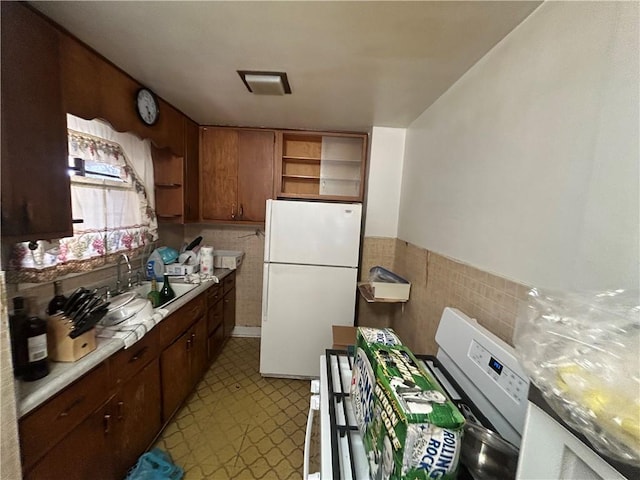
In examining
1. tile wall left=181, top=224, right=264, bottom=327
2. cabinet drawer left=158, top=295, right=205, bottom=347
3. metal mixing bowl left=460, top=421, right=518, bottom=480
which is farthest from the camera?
tile wall left=181, top=224, right=264, bottom=327

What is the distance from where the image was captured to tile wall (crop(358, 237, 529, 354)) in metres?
1.04

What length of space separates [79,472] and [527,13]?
2425 mm

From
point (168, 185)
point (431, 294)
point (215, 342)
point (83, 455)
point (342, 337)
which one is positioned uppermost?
point (168, 185)

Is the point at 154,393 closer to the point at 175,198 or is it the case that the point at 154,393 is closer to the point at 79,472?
the point at 79,472

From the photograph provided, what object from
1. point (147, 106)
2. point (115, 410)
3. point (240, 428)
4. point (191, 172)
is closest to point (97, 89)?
point (147, 106)

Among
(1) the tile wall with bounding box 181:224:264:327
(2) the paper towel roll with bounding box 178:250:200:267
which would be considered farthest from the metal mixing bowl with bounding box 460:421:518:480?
(1) the tile wall with bounding box 181:224:264:327

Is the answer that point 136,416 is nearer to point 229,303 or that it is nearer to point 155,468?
point 155,468

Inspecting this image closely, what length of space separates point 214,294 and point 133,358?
1.08 meters

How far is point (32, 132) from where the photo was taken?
3.46 ft

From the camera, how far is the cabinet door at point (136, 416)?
4.46 ft

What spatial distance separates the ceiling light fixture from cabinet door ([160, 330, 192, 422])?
170 centimetres

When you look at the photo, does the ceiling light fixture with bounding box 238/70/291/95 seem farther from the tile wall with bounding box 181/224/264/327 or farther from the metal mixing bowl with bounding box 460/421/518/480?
the metal mixing bowl with bounding box 460/421/518/480

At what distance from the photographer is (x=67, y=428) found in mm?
1060

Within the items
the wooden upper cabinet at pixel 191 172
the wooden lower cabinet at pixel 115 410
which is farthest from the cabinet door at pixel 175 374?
the wooden upper cabinet at pixel 191 172
